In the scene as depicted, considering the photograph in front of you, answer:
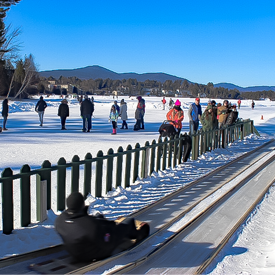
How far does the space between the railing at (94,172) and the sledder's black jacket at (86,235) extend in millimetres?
1279

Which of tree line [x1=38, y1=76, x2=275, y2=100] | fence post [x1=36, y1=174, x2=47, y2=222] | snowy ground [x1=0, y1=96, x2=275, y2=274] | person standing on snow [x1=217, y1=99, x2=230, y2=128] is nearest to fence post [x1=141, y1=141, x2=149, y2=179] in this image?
snowy ground [x1=0, y1=96, x2=275, y2=274]

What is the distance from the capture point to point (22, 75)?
66.4 metres

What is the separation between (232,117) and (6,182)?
12126 mm

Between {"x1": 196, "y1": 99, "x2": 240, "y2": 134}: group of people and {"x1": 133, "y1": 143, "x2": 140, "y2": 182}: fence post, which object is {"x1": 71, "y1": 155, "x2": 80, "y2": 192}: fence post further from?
{"x1": 196, "y1": 99, "x2": 240, "y2": 134}: group of people

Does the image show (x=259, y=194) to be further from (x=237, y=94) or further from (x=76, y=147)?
(x=237, y=94)

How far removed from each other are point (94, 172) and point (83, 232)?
439 cm

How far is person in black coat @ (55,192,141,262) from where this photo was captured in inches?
134

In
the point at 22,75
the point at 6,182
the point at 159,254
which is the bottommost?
the point at 159,254

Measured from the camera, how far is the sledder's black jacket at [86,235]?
3.44 meters

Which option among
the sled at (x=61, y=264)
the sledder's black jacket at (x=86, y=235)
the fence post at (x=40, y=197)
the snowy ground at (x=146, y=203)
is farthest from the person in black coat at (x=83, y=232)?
the fence post at (x=40, y=197)

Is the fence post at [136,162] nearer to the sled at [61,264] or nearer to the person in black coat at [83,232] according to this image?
the sled at [61,264]

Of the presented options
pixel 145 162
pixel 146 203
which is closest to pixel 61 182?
pixel 146 203

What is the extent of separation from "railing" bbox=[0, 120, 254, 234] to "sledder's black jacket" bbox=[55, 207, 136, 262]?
1.28 metres

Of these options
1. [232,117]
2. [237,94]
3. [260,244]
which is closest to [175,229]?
[260,244]
